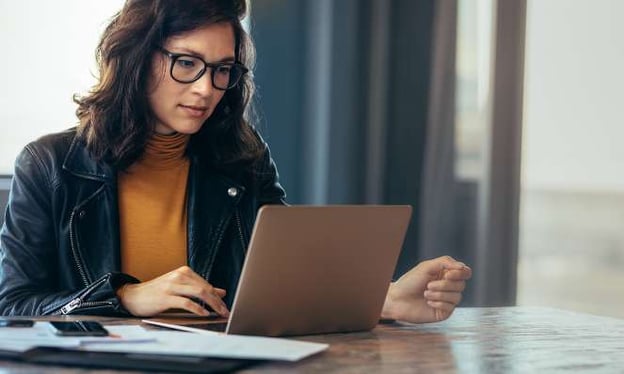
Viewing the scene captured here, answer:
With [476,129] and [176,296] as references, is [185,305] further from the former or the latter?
[476,129]

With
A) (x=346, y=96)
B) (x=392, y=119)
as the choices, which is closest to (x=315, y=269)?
(x=346, y=96)

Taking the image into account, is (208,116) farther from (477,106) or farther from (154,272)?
(477,106)

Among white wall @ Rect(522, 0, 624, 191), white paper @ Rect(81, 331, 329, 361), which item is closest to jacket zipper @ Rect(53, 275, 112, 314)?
white paper @ Rect(81, 331, 329, 361)

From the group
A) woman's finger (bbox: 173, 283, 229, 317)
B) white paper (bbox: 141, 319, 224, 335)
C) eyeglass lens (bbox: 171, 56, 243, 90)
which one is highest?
eyeglass lens (bbox: 171, 56, 243, 90)

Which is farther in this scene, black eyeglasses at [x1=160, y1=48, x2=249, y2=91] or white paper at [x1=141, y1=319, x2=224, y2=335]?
black eyeglasses at [x1=160, y1=48, x2=249, y2=91]

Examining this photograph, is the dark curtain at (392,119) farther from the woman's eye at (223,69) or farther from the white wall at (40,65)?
the woman's eye at (223,69)

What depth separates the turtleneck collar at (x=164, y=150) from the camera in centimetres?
232

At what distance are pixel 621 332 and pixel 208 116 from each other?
98 centimetres

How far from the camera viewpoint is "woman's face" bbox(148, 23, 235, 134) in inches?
86.4

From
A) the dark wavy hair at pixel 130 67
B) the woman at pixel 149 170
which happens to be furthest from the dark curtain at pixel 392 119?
the dark wavy hair at pixel 130 67

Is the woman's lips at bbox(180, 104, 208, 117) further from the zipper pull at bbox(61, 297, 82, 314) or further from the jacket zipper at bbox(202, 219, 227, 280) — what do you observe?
the zipper pull at bbox(61, 297, 82, 314)

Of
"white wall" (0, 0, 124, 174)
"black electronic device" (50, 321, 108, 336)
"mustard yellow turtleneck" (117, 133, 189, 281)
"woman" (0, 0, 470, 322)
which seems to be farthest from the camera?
"white wall" (0, 0, 124, 174)

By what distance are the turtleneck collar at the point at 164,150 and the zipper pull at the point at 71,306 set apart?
53 cm

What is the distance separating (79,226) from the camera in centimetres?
216
